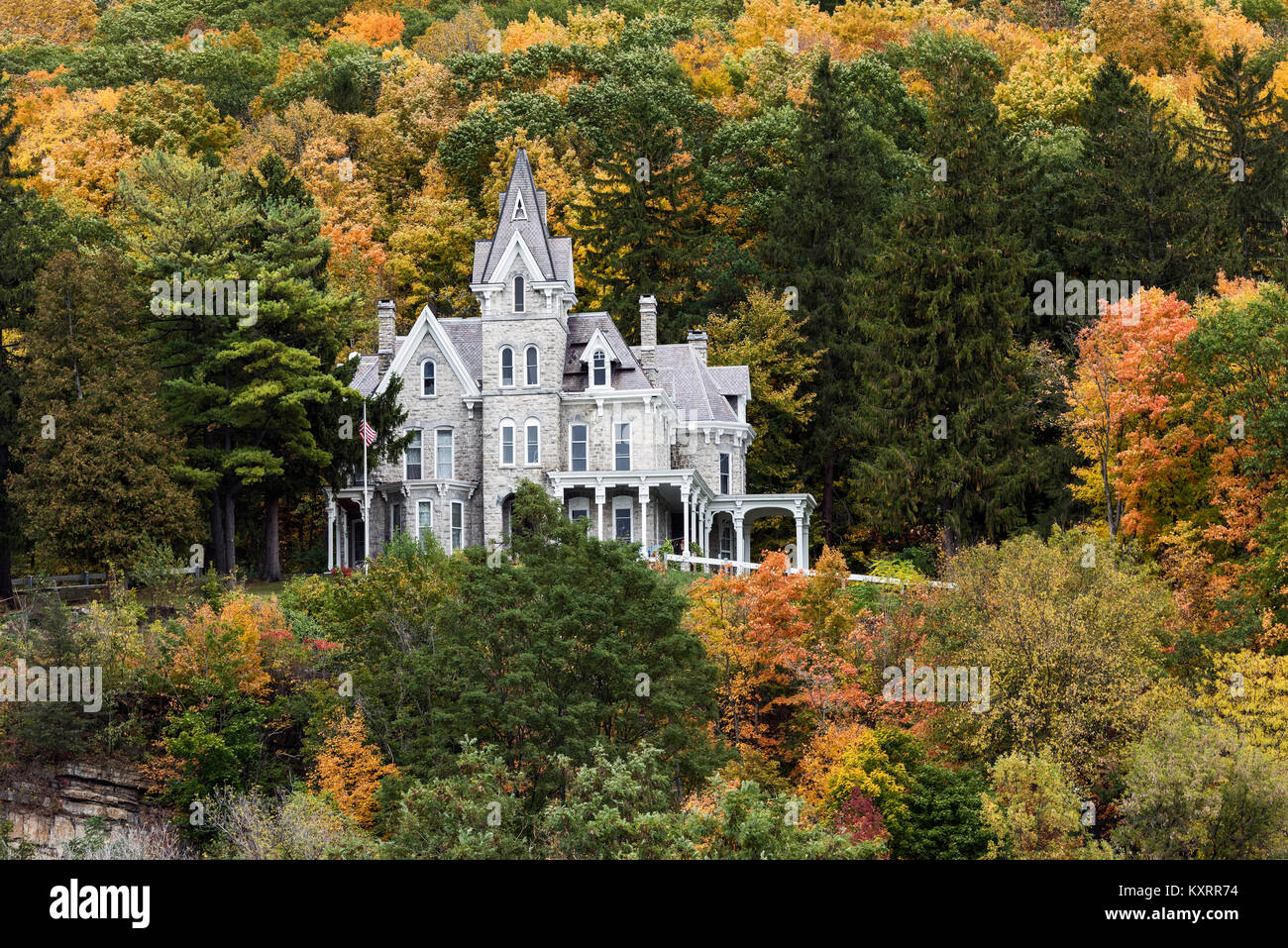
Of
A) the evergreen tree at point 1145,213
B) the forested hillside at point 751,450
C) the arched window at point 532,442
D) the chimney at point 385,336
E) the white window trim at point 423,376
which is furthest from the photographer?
the chimney at point 385,336

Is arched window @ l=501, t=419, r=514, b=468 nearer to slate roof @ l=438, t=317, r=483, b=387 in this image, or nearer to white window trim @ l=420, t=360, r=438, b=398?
slate roof @ l=438, t=317, r=483, b=387

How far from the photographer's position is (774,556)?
124ft

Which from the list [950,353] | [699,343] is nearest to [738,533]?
[699,343]

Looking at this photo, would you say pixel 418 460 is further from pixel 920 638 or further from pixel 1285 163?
pixel 1285 163

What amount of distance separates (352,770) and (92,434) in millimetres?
16102

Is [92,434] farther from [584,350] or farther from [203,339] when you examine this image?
[584,350]

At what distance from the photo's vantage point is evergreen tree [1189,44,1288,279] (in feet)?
189

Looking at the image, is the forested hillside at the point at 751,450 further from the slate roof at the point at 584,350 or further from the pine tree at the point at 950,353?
the slate roof at the point at 584,350

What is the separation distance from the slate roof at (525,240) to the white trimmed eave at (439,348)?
228 cm

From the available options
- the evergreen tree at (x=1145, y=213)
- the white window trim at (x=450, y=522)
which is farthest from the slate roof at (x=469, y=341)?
the evergreen tree at (x=1145, y=213)

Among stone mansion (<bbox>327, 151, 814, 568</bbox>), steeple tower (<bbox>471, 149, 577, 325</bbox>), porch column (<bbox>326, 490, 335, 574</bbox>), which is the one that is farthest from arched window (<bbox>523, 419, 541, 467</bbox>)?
porch column (<bbox>326, 490, 335, 574</bbox>)

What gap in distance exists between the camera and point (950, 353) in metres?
52.0

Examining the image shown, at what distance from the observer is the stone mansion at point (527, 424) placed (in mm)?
53531
